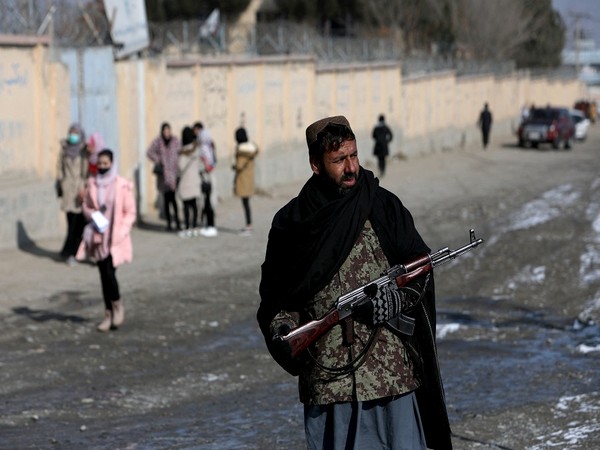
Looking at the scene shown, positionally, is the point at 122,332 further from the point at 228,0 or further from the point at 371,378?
the point at 228,0

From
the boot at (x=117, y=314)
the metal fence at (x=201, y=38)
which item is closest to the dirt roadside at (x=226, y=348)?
the boot at (x=117, y=314)

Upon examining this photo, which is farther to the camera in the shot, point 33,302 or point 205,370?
point 33,302

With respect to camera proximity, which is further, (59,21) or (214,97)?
(214,97)

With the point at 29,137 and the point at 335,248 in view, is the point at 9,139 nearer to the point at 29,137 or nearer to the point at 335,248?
the point at 29,137

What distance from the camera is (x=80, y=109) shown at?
18.7 metres

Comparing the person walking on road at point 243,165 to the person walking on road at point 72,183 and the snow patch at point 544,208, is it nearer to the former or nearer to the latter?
the person walking on road at point 72,183

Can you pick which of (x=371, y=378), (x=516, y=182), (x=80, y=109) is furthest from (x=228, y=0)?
(x=371, y=378)

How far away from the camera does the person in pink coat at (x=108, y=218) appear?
11.0 metres

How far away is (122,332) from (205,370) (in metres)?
1.78

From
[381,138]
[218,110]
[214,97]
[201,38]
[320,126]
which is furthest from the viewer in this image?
[381,138]

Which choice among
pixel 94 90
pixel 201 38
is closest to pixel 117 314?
pixel 94 90

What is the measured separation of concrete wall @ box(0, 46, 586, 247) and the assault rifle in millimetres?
11996

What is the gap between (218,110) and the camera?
79.4 feet

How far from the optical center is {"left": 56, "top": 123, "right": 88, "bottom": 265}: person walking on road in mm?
15758
